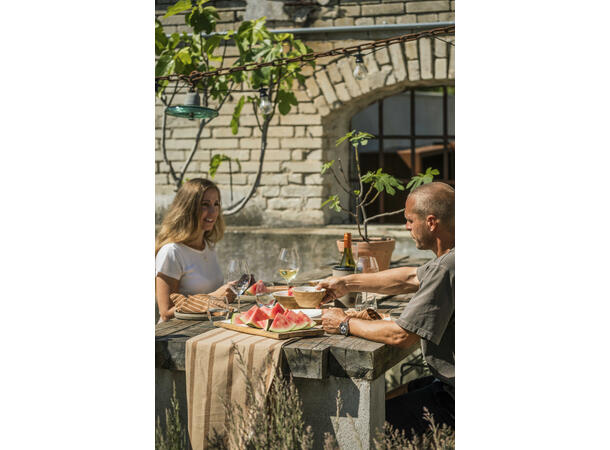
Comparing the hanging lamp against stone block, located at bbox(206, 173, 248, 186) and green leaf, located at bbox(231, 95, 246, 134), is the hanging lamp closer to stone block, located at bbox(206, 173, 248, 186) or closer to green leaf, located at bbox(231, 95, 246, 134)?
green leaf, located at bbox(231, 95, 246, 134)

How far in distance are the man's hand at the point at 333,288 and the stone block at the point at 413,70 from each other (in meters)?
3.87

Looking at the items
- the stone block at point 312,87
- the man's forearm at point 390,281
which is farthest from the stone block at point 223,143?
the man's forearm at point 390,281

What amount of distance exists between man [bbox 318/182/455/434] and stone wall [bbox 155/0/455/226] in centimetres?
405

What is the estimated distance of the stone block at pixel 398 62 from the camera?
601 centimetres

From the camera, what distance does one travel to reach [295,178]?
6383 millimetres

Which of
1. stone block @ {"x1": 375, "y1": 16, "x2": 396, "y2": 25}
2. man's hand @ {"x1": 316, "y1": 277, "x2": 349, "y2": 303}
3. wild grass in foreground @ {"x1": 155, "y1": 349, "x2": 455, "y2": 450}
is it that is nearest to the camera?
wild grass in foreground @ {"x1": 155, "y1": 349, "x2": 455, "y2": 450}

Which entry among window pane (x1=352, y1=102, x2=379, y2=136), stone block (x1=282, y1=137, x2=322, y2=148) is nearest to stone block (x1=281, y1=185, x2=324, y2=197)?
stone block (x1=282, y1=137, x2=322, y2=148)

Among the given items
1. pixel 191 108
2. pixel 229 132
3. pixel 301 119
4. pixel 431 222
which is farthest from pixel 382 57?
pixel 431 222

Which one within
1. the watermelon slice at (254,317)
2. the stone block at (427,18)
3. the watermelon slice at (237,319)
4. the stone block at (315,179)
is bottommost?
the watermelon slice at (237,319)

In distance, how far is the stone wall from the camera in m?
6.04

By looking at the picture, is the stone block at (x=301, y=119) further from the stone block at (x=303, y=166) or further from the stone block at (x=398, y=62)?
the stone block at (x=398, y=62)
